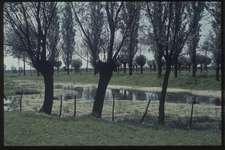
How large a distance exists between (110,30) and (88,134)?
7415mm

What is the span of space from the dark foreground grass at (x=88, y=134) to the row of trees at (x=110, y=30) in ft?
9.04

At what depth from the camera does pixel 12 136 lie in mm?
8305

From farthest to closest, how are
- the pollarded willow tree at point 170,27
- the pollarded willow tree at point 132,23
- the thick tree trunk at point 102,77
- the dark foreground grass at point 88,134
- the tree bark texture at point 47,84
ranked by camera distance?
the tree bark texture at point 47,84
the thick tree trunk at point 102,77
the pollarded willow tree at point 132,23
the pollarded willow tree at point 170,27
the dark foreground grass at point 88,134

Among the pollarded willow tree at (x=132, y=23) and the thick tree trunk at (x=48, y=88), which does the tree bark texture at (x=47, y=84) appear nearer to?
the thick tree trunk at (x=48, y=88)

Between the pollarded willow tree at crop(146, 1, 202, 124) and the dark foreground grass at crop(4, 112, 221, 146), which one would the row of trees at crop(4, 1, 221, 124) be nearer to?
the pollarded willow tree at crop(146, 1, 202, 124)

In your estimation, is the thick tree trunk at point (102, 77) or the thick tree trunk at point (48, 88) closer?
the thick tree trunk at point (102, 77)

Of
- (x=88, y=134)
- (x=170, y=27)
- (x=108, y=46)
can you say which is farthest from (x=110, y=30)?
(x=88, y=134)

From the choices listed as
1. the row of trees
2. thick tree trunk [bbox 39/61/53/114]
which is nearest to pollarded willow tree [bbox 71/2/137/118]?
the row of trees

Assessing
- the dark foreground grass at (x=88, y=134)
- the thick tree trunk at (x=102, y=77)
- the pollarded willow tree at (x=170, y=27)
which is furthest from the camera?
the thick tree trunk at (x=102, y=77)

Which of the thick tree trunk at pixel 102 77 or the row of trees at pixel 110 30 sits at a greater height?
the row of trees at pixel 110 30

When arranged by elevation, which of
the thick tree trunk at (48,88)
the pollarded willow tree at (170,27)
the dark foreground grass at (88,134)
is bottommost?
the dark foreground grass at (88,134)

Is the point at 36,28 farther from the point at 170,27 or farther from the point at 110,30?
the point at 170,27

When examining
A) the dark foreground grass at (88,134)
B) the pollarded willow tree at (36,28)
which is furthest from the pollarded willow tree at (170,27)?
the pollarded willow tree at (36,28)

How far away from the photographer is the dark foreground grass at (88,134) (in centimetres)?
791
